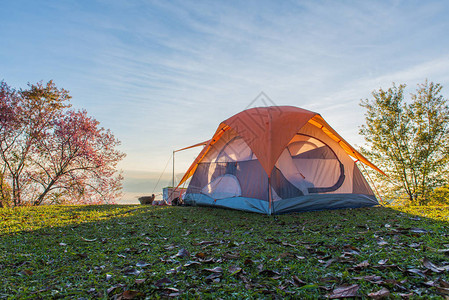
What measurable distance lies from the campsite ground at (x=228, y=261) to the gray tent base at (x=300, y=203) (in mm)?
1365

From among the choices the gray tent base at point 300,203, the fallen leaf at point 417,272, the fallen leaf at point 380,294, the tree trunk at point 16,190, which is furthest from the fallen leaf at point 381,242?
the tree trunk at point 16,190

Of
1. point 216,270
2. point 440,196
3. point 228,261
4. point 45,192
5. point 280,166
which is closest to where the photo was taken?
point 216,270

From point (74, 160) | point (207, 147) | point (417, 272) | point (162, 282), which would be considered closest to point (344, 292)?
point (417, 272)

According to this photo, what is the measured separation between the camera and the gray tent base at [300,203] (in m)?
5.96

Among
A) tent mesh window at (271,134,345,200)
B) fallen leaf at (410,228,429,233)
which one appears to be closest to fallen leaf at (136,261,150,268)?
fallen leaf at (410,228,429,233)

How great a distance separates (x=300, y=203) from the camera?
6172 mm

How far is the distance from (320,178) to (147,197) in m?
6.30

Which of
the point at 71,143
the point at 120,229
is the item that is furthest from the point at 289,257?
the point at 71,143

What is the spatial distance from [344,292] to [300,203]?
4.43 metres

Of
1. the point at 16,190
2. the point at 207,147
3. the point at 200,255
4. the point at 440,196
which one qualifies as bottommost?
the point at 440,196

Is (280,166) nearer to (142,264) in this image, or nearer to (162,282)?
(142,264)

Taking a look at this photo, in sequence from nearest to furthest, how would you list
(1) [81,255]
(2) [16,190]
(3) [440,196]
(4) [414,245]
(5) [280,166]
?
(4) [414,245] → (1) [81,255] → (5) [280,166] → (2) [16,190] → (3) [440,196]

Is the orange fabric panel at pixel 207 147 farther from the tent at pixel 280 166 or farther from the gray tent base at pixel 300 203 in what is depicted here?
the gray tent base at pixel 300 203

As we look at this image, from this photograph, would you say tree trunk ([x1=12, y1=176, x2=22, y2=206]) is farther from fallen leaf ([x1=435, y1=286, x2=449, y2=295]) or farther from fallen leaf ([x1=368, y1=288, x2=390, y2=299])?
fallen leaf ([x1=435, y1=286, x2=449, y2=295])
